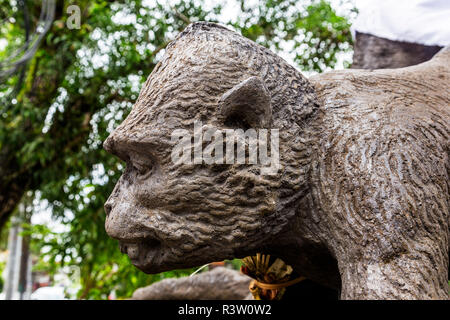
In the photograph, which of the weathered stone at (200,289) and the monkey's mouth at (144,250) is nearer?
the monkey's mouth at (144,250)

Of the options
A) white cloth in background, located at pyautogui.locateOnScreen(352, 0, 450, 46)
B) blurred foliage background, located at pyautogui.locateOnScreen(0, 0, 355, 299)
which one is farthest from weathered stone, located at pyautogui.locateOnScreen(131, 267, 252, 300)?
white cloth in background, located at pyautogui.locateOnScreen(352, 0, 450, 46)

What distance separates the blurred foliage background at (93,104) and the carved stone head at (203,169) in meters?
1.64

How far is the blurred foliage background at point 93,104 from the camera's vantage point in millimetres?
2842

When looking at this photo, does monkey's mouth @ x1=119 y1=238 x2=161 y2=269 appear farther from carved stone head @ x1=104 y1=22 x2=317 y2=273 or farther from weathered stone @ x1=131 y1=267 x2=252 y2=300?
weathered stone @ x1=131 y1=267 x2=252 y2=300

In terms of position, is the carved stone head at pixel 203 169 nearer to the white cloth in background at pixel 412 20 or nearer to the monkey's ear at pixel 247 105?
the monkey's ear at pixel 247 105

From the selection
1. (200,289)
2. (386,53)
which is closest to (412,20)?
(386,53)

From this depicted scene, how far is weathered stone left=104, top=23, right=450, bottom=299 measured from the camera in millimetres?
1057

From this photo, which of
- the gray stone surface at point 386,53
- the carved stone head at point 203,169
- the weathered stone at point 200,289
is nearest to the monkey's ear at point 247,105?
the carved stone head at point 203,169

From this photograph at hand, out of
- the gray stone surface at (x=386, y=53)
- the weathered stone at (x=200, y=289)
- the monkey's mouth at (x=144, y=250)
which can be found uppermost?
the gray stone surface at (x=386, y=53)

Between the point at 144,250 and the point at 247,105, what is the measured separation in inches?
17.3

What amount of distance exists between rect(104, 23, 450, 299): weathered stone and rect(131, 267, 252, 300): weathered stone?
1.02 meters

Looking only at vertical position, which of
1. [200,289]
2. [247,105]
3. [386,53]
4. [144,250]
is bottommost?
[200,289]

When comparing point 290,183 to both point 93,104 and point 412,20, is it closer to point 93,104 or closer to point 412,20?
point 412,20

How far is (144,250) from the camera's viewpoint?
1.16 metres
